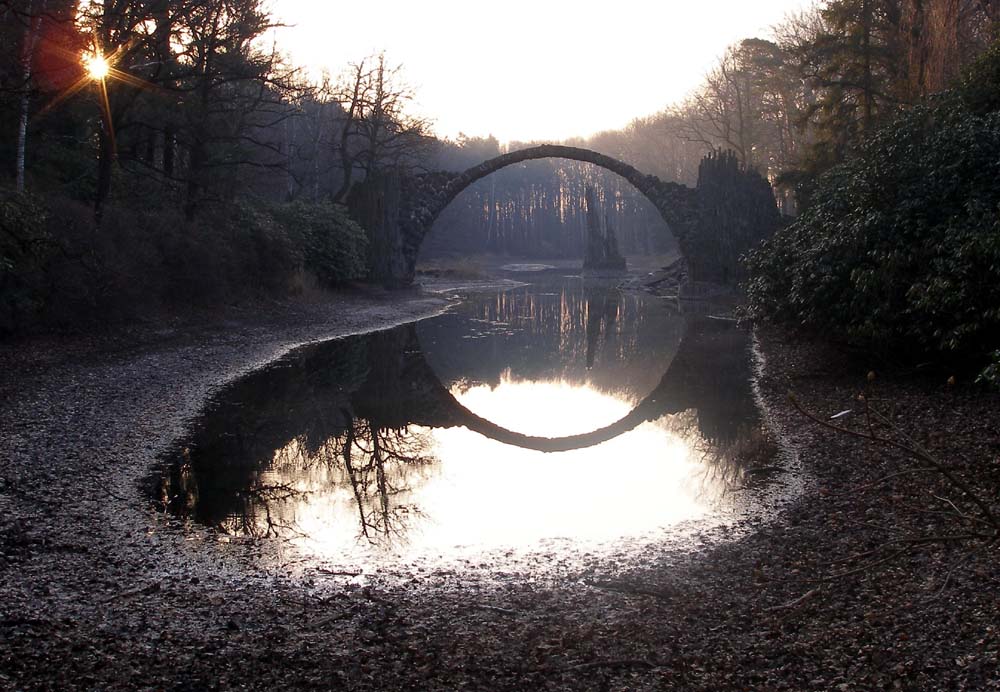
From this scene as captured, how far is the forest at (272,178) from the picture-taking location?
10703 millimetres

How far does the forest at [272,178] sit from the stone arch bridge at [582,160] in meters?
1.92

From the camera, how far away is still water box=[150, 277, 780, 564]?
7133mm

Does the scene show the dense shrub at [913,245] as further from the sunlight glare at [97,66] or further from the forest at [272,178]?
the sunlight glare at [97,66]

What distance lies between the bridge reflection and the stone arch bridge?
46.5 feet

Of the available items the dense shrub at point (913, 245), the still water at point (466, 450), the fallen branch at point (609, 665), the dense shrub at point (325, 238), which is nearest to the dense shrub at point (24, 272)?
the still water at point (466, 450)

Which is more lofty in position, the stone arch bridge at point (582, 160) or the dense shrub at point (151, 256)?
the stone arch bridge at point (582, 160)

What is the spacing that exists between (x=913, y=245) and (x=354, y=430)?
756 cm

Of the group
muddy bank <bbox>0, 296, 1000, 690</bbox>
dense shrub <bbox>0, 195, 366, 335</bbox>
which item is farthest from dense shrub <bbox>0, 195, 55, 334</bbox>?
muddy bank <bbox>0, 296, 1000, 690</bbox>

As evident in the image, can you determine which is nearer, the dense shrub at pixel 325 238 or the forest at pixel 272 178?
the forest at pixel 272 178

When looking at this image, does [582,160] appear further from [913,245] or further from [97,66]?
[913,245]

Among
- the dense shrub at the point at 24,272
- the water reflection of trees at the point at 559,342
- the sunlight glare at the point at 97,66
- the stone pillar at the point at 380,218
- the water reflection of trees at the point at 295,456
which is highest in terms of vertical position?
the sunlight glare at the point at 97,66

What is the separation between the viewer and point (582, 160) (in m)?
33.8

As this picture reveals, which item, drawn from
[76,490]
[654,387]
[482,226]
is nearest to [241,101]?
[654,387]

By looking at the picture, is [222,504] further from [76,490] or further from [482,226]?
[482,226]
